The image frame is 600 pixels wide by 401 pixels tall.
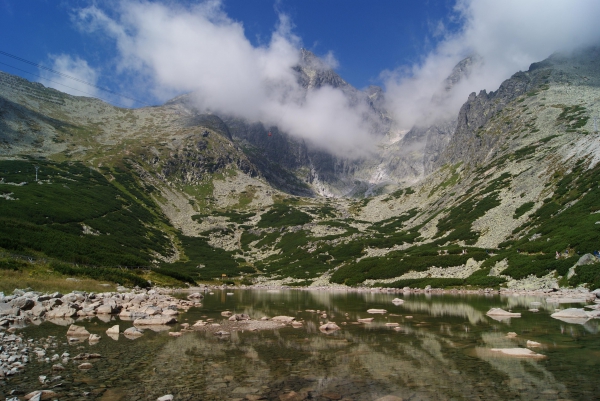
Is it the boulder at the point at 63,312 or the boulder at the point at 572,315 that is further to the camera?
the boulder at the point at 63,312

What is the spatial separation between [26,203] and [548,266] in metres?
118

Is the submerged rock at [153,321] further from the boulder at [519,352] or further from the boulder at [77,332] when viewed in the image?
Result: the boulder at [519,352]

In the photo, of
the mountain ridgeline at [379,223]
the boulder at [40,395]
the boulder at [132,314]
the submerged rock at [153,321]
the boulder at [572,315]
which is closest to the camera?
the boulder at [40,395]

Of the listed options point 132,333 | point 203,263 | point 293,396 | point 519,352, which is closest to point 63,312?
point 132,333

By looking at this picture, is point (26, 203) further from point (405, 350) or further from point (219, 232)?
point (405, 350)

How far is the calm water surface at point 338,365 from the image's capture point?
10484 mm

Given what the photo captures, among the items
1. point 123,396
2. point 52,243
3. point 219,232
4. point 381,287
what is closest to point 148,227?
point 219,232

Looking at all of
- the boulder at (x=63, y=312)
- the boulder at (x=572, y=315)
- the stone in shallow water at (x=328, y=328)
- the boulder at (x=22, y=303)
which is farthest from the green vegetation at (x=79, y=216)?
the boulder at (x=572, y=315)

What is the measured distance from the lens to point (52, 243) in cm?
5803

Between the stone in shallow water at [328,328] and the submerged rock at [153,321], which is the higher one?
the submerged rock at [153,321]

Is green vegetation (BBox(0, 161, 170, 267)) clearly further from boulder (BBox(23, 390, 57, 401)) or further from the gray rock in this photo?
boulder (BBox(23, 390, 57, 401))

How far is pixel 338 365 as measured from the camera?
45.5 ft

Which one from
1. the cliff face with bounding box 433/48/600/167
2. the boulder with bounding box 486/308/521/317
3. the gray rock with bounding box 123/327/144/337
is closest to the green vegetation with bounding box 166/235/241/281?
the gray rock with bounding box 123/327/144/337

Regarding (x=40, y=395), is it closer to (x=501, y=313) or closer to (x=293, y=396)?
(x=293, y=396)
